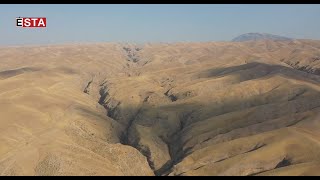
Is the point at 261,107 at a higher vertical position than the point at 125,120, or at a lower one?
higher

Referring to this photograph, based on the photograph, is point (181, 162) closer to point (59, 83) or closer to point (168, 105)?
point (168, 105)

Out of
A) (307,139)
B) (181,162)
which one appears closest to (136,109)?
A: (181,162)

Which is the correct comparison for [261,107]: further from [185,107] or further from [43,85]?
[43,85]
